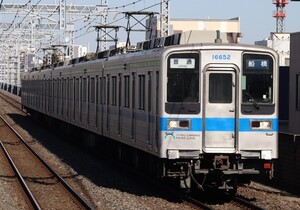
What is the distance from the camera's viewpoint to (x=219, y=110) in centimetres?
1144

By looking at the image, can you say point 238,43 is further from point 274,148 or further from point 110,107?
point 110,107

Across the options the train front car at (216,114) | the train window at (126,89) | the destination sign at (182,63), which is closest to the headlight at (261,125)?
the train front car at (216,114)

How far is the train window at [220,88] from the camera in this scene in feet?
37.5

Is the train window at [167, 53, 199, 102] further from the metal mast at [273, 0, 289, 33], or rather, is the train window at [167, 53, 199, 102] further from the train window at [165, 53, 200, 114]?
the metal mast at [273, 0, 289, 33]

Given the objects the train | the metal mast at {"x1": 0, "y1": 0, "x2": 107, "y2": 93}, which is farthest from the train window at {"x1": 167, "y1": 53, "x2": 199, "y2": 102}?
the metal mast at {"x1": 0, "y1": 0, "x2": 107, "y2": 93}

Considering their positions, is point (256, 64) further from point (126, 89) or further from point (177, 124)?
point (126, 89)

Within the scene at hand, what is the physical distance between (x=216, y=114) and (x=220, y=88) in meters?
0.46

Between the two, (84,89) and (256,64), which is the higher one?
(256,64)

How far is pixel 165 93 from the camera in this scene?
451 inches

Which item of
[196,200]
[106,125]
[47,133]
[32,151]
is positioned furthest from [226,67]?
[47,133]

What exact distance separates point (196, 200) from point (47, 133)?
1741cm

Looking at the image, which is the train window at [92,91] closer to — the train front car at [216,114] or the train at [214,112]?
the train at [214,112]

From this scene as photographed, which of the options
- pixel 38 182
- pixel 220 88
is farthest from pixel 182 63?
pixel 38 182

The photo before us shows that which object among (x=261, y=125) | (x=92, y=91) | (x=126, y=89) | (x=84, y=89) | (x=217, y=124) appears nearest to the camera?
(x=217, y=124)
